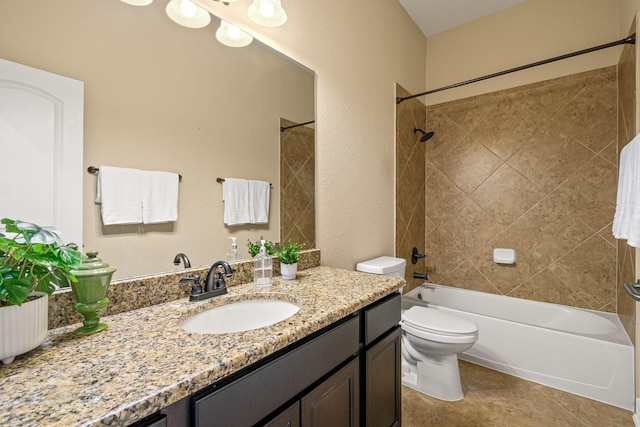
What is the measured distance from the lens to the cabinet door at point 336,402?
900mm

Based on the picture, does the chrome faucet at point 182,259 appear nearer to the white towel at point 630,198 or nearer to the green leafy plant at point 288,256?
the green leafy plant at point 288,256

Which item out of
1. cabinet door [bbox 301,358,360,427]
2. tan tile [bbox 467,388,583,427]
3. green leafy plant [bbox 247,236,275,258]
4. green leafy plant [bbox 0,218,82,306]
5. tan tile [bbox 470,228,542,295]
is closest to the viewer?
green leafy plant [bbox 0,218,82,306]

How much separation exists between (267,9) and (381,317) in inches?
57.9

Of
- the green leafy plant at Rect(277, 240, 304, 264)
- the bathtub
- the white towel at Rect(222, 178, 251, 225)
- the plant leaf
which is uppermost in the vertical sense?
the white towel at Rect(222, 178, 251, 225)

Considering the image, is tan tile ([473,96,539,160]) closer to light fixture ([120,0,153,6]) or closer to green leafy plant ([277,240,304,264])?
green leafy plant ([277,240,304,264])

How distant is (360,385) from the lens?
1167mm

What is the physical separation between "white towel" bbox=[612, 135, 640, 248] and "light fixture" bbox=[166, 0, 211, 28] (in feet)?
6.68

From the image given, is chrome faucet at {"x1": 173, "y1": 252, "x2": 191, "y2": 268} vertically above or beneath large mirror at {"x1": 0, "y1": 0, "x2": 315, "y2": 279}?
beneath

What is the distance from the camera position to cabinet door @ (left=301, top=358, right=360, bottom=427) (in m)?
0.90

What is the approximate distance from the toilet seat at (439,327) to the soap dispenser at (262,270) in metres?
1.10

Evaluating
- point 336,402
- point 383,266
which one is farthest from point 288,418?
point 383,266

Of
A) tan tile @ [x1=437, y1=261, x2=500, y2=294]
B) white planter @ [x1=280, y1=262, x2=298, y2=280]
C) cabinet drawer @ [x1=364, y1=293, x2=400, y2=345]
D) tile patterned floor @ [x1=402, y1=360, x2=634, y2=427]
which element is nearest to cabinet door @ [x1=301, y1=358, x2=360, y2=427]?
cabinet drawer @ [x1=364, y1=293, x2=400, y2=345]

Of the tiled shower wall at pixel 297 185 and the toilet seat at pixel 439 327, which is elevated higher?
the tiled shower wall at pixel 297 185

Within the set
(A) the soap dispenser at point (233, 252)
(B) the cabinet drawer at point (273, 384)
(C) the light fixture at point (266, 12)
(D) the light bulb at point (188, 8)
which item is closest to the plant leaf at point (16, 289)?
(B) the cabinet drawer at point (273, 384)
